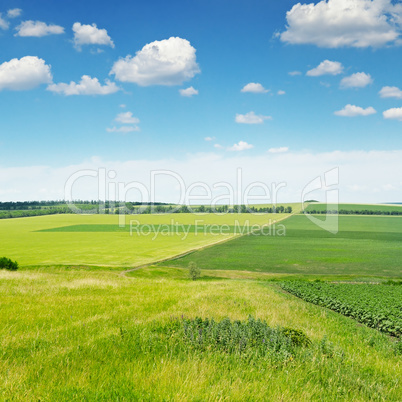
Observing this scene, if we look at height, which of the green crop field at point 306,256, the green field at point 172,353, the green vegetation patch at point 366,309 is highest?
the green field at point 172,353

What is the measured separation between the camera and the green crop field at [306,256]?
67375 mm

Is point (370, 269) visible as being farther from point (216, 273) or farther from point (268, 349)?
point (268, 349)

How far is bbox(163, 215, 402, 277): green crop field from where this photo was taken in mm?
67375

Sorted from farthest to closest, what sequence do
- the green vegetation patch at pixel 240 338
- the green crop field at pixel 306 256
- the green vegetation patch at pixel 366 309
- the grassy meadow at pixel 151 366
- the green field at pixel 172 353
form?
1. the green crop field at pixel 306 256
2. the green vegetation patch at pixel 366 309
3. the green vegetation patch at pixel 240 338
4. the green field at pixel 172 353
5. the grassy meadow at pixel 151 366

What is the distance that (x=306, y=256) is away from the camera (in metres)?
82.9

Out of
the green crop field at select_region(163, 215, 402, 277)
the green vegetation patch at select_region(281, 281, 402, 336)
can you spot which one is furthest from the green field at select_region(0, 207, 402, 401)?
the green crop field at select_region(163, 215, 402, 277)

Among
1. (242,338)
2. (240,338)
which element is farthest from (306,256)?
(242,338)

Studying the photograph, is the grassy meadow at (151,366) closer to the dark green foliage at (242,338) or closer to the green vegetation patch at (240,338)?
the green vegetation patch at (240,338)

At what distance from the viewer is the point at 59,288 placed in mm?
15312

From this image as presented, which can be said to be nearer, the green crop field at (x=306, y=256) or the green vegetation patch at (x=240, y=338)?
the green vegetation patch at (x=240, y=338)

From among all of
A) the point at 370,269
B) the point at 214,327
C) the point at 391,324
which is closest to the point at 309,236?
the point at 370,269

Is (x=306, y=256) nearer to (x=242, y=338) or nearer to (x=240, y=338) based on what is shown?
(x=240, y=338)

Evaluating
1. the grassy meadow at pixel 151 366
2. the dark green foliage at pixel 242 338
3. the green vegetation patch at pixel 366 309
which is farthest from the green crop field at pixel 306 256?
the dark green foliage at pixel 242 338

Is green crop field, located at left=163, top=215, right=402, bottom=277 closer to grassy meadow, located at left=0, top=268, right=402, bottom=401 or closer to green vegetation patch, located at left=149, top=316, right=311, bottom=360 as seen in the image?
grassy meadow, located at left=0, top=268, right=402, bottom=401
